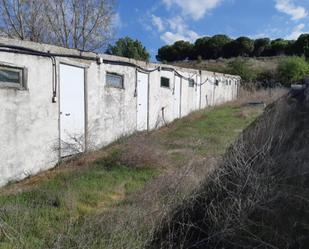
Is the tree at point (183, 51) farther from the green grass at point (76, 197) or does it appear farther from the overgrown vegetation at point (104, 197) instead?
the overgrown vegetation at point (104, 197)

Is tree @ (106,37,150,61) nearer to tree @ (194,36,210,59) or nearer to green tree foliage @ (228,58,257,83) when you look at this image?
green tree foliage @ (228,58,257,83)

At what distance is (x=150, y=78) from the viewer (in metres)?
13.6

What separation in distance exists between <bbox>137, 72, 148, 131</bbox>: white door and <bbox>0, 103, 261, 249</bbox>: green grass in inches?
65.0

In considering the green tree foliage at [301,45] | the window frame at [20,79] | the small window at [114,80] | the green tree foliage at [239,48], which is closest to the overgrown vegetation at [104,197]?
the small window at [114,80]

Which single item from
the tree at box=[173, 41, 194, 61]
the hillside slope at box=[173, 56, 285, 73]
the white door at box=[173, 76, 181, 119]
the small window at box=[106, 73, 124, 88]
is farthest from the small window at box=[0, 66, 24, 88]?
the tree at box=[173, 41, 194, 61]

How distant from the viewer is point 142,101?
12914mm

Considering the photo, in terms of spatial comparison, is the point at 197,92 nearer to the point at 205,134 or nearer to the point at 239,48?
the point at 205,134

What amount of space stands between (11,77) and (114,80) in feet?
14.4

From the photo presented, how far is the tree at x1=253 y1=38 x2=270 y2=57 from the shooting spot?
60906mm

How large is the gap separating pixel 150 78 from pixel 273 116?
9247 mm

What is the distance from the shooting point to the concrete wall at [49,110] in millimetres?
6637

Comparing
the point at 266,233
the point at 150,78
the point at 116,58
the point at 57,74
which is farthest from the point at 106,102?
the point at 266,233

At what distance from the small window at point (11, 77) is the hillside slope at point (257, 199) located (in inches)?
154

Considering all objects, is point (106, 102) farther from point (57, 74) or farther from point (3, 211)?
point (3, 211)
